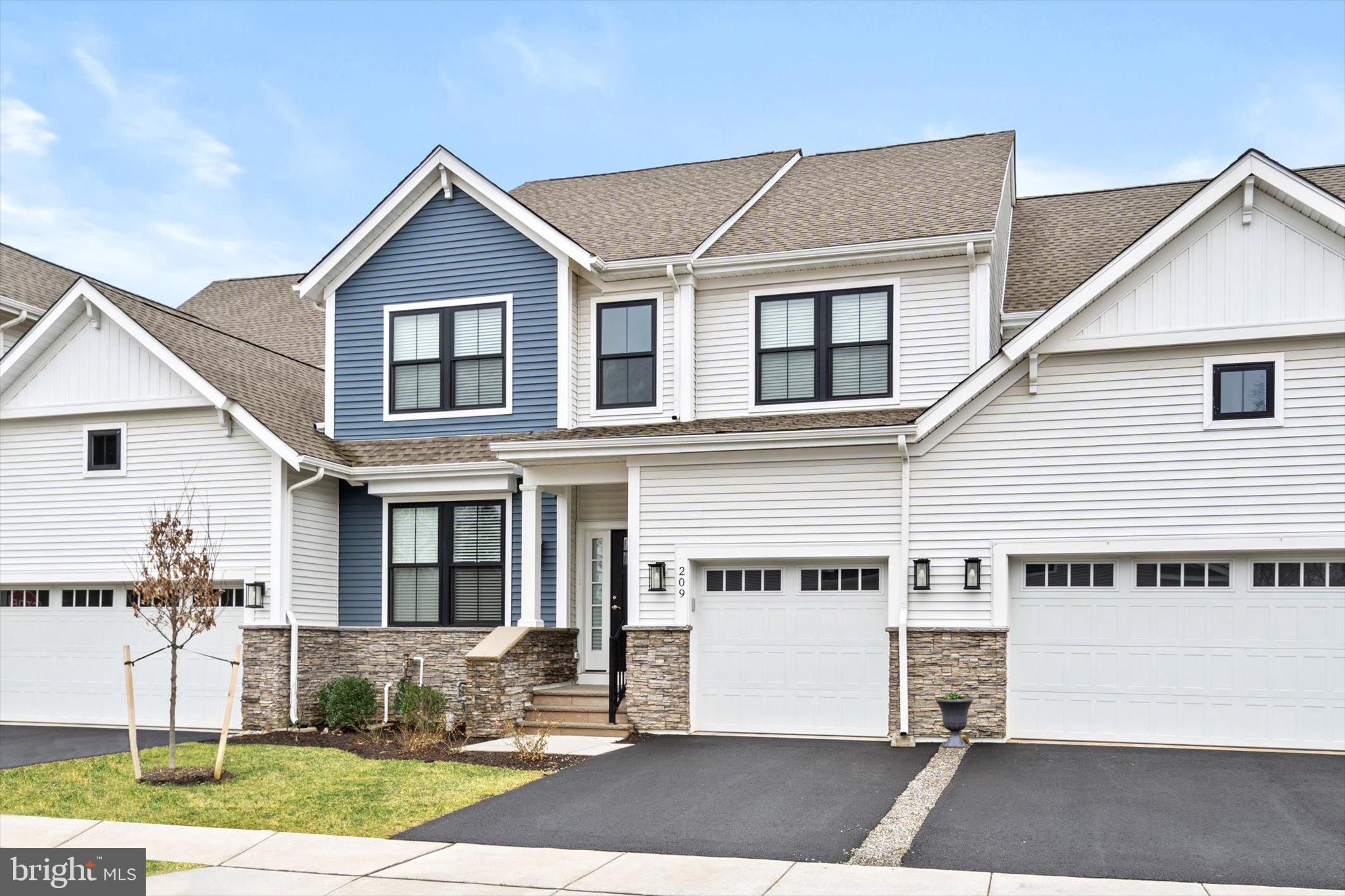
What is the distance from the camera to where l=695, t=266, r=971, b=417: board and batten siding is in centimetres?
1655

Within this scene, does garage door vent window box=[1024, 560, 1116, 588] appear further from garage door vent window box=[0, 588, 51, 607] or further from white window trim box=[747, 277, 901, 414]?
garage door vent window box=[0, 588, 51, 607]

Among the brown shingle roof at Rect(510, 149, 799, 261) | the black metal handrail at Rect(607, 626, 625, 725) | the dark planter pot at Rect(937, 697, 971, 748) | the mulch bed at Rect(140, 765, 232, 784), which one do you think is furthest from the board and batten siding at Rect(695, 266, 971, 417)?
the mulch bed at Rect(140, 765, 232, 784)

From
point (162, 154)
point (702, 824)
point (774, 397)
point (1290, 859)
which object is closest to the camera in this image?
point (1290, 859)

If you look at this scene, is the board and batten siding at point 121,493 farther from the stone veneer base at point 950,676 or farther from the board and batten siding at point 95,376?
the stone veneer base at point 950,676

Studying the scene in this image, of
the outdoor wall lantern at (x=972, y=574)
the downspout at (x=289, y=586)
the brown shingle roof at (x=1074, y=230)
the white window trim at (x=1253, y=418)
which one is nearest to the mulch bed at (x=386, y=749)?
the downspout at (x=289, y=586)

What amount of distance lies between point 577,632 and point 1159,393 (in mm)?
8596

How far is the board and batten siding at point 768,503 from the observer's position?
15258 mm

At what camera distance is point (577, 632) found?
1780 cm

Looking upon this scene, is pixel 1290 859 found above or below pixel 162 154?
below

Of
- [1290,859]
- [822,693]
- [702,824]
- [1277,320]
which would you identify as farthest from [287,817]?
[1277,320]

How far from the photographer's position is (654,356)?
58.7 ft

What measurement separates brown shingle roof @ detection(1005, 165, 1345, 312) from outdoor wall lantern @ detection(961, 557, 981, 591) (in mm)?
4591

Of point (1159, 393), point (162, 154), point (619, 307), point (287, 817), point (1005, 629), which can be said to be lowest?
point (287, 817)

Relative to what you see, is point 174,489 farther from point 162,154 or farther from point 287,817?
point 162,154
